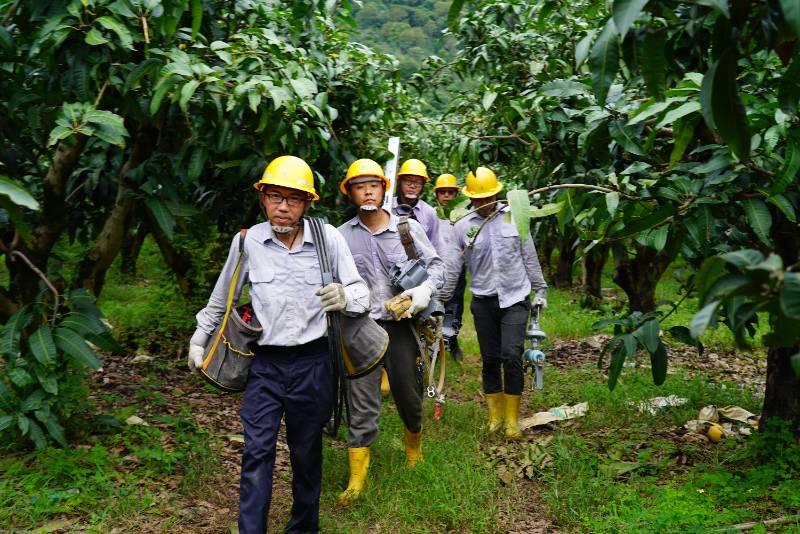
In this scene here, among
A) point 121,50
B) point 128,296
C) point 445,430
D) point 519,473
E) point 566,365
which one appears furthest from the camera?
point 128,296

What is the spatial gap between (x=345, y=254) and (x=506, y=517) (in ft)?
6.16

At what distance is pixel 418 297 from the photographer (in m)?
4.88

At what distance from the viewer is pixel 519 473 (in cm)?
524

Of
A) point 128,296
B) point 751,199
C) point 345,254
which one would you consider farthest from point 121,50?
point 128,296

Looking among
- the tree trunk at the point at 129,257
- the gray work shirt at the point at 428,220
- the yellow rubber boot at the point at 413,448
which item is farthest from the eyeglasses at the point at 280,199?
the tree trunk at the point at 129,257

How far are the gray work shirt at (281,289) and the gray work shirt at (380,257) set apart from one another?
3.20 feet

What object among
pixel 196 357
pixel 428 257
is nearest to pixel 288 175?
pixel 196 357

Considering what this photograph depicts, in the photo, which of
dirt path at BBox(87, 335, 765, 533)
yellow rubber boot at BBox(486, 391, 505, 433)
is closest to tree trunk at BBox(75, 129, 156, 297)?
dirt path at BBox(87, 335, 765, 533)

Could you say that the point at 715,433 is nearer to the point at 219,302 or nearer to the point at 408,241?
the point at 408,241

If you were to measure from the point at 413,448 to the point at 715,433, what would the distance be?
2.23m

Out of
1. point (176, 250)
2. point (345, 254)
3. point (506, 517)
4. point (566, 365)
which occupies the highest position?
point (345, 254)

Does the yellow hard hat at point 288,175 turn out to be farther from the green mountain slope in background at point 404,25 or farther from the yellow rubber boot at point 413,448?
the green mountain slope in background at point 404,25

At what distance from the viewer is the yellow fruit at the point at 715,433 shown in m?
5.49

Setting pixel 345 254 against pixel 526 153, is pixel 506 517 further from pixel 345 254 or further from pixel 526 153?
pixel 526 153
